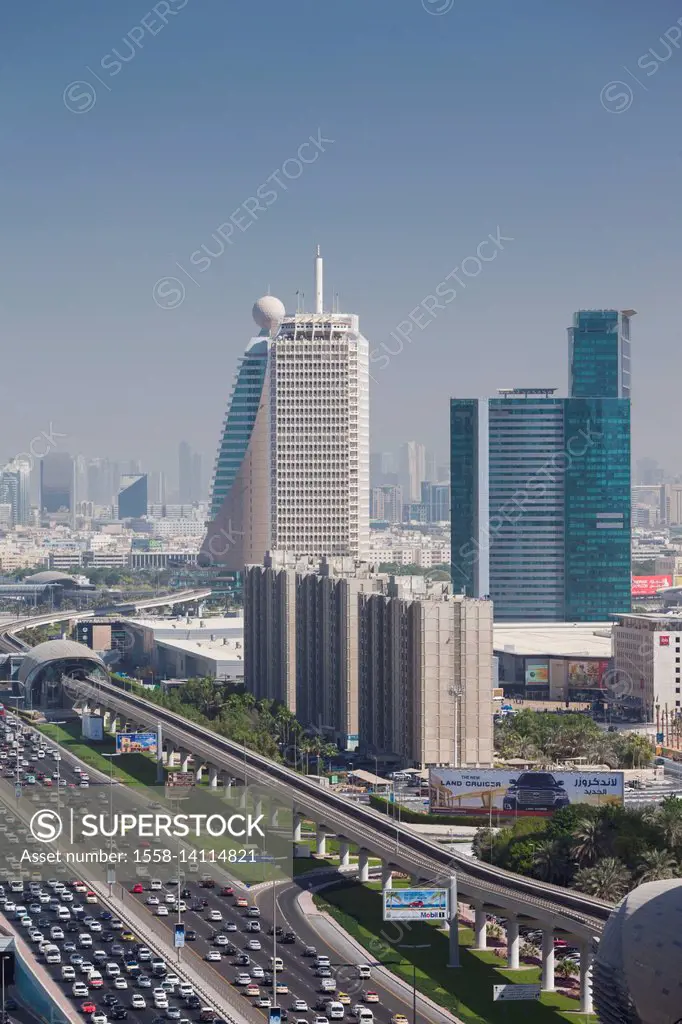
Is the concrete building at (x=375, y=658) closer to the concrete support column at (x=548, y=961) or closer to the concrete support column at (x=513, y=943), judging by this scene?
the concrete support column at (x=513, y=943)

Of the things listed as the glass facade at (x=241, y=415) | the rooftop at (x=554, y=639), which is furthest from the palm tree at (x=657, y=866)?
the glass facade at (x=241, y=415)

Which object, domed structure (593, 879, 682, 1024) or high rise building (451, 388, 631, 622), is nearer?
domed structure (593, 879, 682, 1024)

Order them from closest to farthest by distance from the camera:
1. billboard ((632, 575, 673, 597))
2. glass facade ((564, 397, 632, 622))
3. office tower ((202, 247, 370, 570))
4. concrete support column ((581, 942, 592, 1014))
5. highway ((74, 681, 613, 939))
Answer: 1. concrete support column ((581, 942, 592, 1014))
2. highway ((74, 681, 613, 939))
3. office tower ((202, 247, 370, 570))
4. glass facade ((564, 397, 632, 622))
5. billboard ((632, 575, 673, 597))

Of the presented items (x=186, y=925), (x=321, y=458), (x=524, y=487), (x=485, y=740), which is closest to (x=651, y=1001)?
(x=186, y=925)

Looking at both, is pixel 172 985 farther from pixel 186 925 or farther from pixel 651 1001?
pixel 651 1001

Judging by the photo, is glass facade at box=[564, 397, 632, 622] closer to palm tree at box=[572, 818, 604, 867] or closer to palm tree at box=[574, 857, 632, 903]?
palm tree at box=[572, 818, 604, 867]

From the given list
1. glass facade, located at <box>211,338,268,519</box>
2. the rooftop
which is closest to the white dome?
glass facade, located at <box>211,338,268,519</box>

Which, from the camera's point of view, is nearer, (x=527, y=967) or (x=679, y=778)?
(x=527, y=967)
